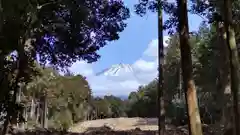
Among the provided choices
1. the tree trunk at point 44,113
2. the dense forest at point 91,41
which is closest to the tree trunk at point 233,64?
the dense forest at point 91,41

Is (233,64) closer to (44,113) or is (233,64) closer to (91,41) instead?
(91,41)

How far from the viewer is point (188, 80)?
8.44m

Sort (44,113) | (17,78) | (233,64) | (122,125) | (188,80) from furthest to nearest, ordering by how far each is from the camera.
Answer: (44,113) → (122,125) → (17,78) → (188,80) → (233,64)

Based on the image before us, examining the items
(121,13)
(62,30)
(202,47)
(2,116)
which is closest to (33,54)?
(62,30)

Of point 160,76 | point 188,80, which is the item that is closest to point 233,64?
point 188,80

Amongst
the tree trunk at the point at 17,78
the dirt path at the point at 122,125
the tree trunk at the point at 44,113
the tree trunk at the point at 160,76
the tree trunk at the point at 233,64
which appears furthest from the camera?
the tree trunk at the point at 44,113

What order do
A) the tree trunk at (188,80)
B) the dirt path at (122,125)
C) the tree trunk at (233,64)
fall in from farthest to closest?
the dirt path at (122,125)
the tree trunk at (188,80)
the tree trunk at (233,64)

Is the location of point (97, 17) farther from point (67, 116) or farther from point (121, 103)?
point (121, 103)

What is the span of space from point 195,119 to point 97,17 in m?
8.00

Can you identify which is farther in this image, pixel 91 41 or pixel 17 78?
pixel 91 41

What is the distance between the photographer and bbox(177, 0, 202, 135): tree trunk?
8.34 m

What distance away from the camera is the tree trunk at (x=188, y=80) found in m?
8.34

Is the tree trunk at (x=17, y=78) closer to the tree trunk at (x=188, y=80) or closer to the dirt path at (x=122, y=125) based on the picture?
the tree trunk at (x=188, y=80)

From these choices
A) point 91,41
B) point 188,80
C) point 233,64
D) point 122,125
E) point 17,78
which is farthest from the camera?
point 122,125
